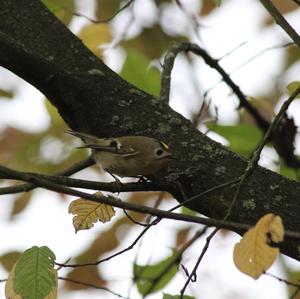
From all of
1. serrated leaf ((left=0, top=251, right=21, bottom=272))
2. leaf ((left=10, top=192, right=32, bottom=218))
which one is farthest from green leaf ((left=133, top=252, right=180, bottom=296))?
leaf ((left=10, top=192, right=32, bottom=218))

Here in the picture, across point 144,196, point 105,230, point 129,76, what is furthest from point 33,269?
point 144,196

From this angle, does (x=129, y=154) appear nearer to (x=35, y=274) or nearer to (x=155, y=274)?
(x=35, y=274)

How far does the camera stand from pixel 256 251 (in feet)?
5.53

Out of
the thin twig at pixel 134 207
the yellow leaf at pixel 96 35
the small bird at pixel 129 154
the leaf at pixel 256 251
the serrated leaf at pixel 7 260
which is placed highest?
the yellow leaf at pixel 96 35

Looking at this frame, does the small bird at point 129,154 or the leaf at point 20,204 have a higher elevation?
the leaf at point 20,204

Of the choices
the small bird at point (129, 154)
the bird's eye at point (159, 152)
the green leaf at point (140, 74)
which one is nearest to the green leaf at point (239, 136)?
the green leaf at point (140, 74)

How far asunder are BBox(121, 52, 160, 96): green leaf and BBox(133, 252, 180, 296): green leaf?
0.88 m

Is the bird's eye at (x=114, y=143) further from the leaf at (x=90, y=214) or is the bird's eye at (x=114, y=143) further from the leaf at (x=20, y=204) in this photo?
the leaf at (x=20, y=204)

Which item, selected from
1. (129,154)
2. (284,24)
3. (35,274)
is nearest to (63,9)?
(129,154)

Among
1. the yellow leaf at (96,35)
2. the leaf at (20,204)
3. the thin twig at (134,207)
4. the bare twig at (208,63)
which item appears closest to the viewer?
the thin twig at (134,207)

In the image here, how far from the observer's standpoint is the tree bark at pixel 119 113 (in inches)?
84.8

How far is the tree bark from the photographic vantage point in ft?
7.07

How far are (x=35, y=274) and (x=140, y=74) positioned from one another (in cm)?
182

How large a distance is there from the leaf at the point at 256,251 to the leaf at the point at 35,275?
0.59 meters
